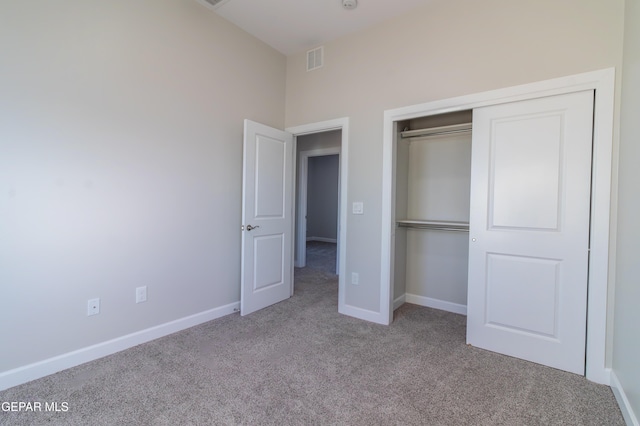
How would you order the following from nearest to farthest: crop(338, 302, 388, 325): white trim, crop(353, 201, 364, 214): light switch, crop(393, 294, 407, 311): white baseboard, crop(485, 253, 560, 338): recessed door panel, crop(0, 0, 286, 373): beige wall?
crop(0, 0, 286, 373): beige wall
crop(485, 253, 560, 338): recessed door panel
crop(338, 302, 388, 325): white trim
crop(353, 201, 364, 214): light switch
crop(393, 294, 407, 311): white baseboard

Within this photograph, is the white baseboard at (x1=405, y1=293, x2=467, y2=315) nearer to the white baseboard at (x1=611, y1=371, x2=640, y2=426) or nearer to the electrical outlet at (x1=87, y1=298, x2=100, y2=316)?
the white baseboard at (x1=611, y1=371, x2=640, y2=426)

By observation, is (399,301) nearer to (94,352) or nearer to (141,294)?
(141,294)

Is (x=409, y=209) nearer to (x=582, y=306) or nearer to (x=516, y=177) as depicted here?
(x=516, y=177)

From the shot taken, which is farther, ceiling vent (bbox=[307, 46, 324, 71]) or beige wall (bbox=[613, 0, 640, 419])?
ceiling vent (bbox=[307, 46, 324, 71])

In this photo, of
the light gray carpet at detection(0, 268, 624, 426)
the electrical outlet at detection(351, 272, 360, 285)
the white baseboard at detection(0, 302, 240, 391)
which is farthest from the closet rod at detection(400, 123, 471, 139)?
the white baseboard at detection(0, 302, 240, 391)

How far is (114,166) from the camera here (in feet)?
7.59

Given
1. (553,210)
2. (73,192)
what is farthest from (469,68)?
(73,192)

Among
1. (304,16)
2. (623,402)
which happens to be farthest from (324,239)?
Answer: (623,402)

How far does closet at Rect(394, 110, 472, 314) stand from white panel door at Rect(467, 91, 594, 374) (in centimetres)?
73

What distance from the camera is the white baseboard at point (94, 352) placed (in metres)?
1.92

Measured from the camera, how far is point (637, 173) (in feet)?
5.42

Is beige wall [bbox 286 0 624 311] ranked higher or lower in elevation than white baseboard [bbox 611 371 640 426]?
higher

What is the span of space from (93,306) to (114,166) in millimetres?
1076

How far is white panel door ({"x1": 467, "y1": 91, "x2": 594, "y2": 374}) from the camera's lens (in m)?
2.11
